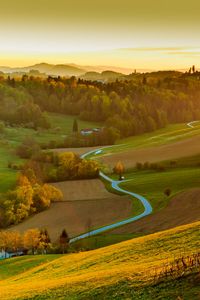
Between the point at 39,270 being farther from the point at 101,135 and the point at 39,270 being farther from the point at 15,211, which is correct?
the point at 101,135

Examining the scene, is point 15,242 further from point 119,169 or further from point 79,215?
point 119,169

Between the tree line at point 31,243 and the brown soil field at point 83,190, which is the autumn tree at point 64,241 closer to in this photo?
the tree line at point 31,243

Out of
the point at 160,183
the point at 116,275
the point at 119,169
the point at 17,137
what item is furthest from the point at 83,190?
the point at 116,275

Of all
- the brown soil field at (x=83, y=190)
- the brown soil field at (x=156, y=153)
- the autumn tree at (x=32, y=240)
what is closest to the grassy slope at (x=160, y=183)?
the brown soil field at (x=83, y=190)

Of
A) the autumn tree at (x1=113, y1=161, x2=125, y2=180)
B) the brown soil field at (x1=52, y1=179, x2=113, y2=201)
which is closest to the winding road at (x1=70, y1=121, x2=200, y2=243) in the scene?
the brown soil field at (x1=52, y1=179, x2=113, y2=201)

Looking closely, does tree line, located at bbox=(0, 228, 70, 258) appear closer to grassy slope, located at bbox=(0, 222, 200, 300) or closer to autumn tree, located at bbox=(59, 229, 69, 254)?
autumn tree, located at bbox=(59, 229, 69, 254)

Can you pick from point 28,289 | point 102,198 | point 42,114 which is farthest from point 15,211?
point 42,114
